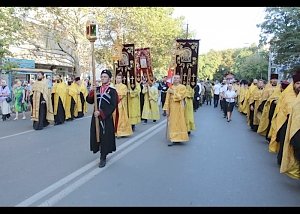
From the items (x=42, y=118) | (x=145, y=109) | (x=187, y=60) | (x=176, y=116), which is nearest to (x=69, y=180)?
(x=176, y=116)

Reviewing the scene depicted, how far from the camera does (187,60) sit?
1258 cm

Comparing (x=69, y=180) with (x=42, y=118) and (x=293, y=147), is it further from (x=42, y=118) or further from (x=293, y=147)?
(x=42, y=118)

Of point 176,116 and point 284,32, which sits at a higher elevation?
point 284,32

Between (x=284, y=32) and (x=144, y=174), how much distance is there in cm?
2078

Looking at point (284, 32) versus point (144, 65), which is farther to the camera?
point (284, 32)

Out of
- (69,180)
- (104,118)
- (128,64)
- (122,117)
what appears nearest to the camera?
(69,180)

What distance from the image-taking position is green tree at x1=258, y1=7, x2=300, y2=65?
24.2 metres

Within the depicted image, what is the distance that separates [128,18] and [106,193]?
73.7 ft

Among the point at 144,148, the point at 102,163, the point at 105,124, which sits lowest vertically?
the point at 144,148

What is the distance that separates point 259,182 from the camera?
21.1 ft

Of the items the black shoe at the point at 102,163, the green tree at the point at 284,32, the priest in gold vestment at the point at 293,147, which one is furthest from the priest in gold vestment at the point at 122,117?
the green tree at the point at 284,32

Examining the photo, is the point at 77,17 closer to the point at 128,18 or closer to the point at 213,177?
the point at 128,18

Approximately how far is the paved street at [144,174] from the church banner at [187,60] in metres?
2.21

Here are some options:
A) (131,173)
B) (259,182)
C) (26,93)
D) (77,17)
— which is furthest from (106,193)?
(77,17)
